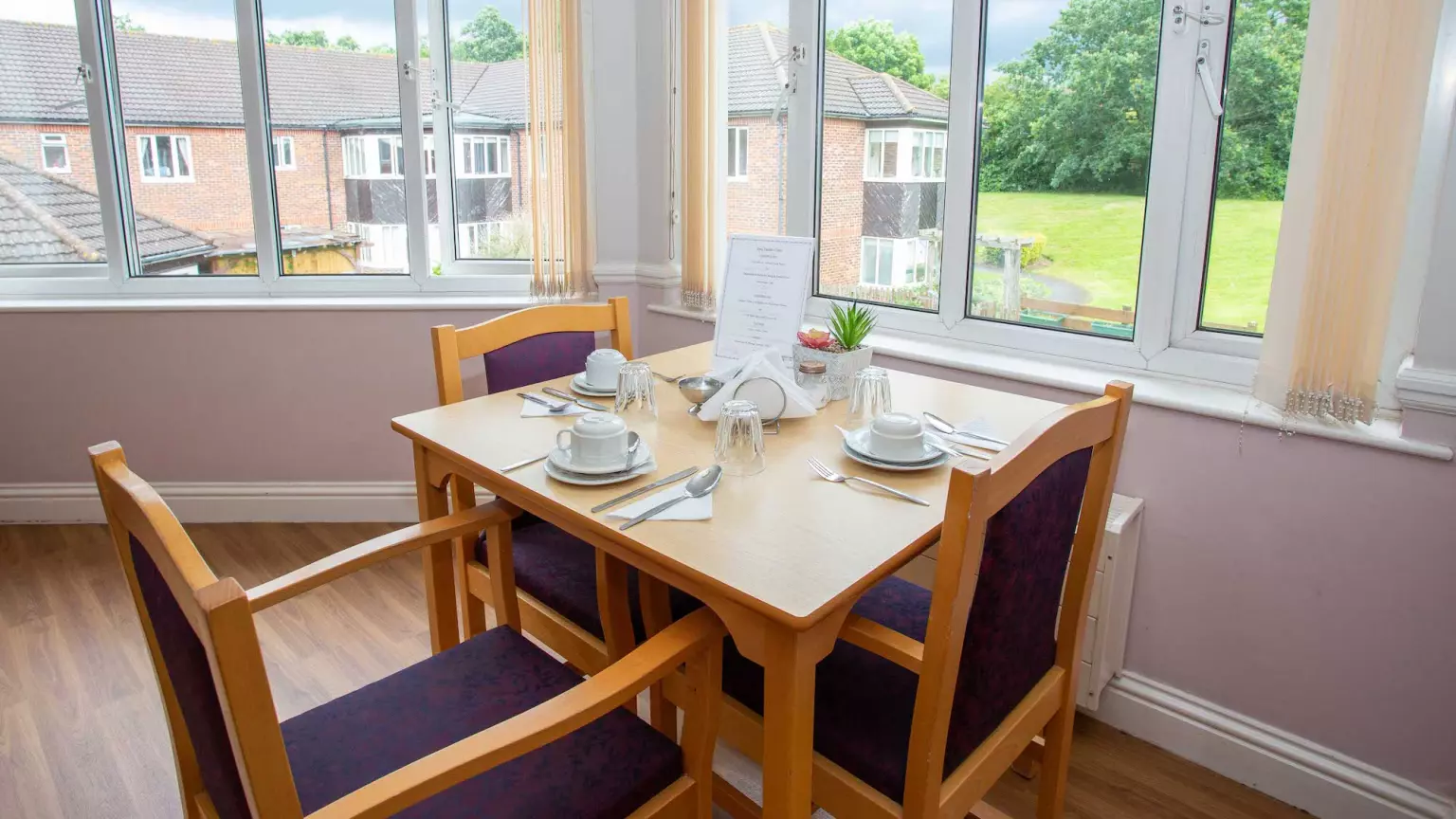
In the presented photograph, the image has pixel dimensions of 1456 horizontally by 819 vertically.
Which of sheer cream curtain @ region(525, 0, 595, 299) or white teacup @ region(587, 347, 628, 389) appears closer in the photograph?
white teacup @ region(587, 347, 628, 389)

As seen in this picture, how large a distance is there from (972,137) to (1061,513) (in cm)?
141

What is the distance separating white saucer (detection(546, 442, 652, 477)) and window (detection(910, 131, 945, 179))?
54.9 inches

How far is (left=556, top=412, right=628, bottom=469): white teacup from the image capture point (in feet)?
4.83

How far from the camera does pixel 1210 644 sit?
196cm

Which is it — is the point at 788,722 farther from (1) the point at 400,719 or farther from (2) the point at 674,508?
(1) the point at 400,719

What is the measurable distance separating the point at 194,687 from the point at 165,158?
2872 mm

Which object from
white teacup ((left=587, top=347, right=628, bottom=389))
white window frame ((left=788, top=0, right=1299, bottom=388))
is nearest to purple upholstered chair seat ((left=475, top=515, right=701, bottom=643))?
white teacup ((left=587, top=347, right=628, bottom=389))

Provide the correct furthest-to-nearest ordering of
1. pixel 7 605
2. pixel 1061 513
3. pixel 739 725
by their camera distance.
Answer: pixel 7 605 < pixel 739 725 < pixel 1061 513

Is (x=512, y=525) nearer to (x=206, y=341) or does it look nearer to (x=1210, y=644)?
(x=1210, y=644)

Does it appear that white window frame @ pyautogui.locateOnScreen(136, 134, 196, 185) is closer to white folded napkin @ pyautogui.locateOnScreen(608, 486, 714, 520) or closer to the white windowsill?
the white windowsill


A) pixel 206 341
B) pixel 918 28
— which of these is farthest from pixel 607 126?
pixel 206 341

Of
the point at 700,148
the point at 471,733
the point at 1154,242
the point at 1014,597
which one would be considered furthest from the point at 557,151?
the point at 1014,597

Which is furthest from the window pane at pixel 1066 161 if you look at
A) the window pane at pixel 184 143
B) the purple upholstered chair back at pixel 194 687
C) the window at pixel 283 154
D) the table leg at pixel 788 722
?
the window pane at pixel 184 143

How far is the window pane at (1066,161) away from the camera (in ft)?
6.91
